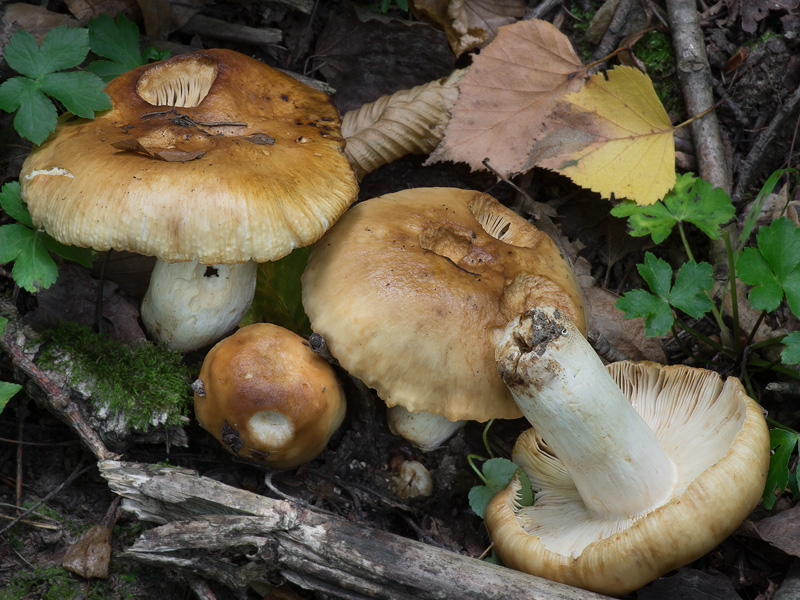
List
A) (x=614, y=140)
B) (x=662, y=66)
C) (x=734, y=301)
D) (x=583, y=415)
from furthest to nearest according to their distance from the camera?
1. (x=662, y=66)
2. (x=614, y=140)
3. (x=734, y=301)
4. (x=583, y=415)

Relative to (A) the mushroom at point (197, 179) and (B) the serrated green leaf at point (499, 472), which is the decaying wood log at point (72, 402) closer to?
(A) the mushroom at point (197, 179)

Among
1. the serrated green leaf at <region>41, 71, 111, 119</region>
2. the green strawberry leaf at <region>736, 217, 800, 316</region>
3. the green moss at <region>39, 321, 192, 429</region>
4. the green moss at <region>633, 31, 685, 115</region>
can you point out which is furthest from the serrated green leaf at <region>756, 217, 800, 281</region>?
the serrated green leaf at <region>41, 71, 111, 119</region>

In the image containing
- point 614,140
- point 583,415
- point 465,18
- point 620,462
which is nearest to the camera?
point 583,415

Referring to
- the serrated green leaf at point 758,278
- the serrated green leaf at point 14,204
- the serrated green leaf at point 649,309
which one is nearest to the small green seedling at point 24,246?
the serrated green leaf at point 14,204

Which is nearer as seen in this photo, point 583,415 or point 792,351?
point 583,415

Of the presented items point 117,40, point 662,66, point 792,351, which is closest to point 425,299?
point 792,351

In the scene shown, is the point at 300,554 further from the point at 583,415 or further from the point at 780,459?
the point at 780,459
